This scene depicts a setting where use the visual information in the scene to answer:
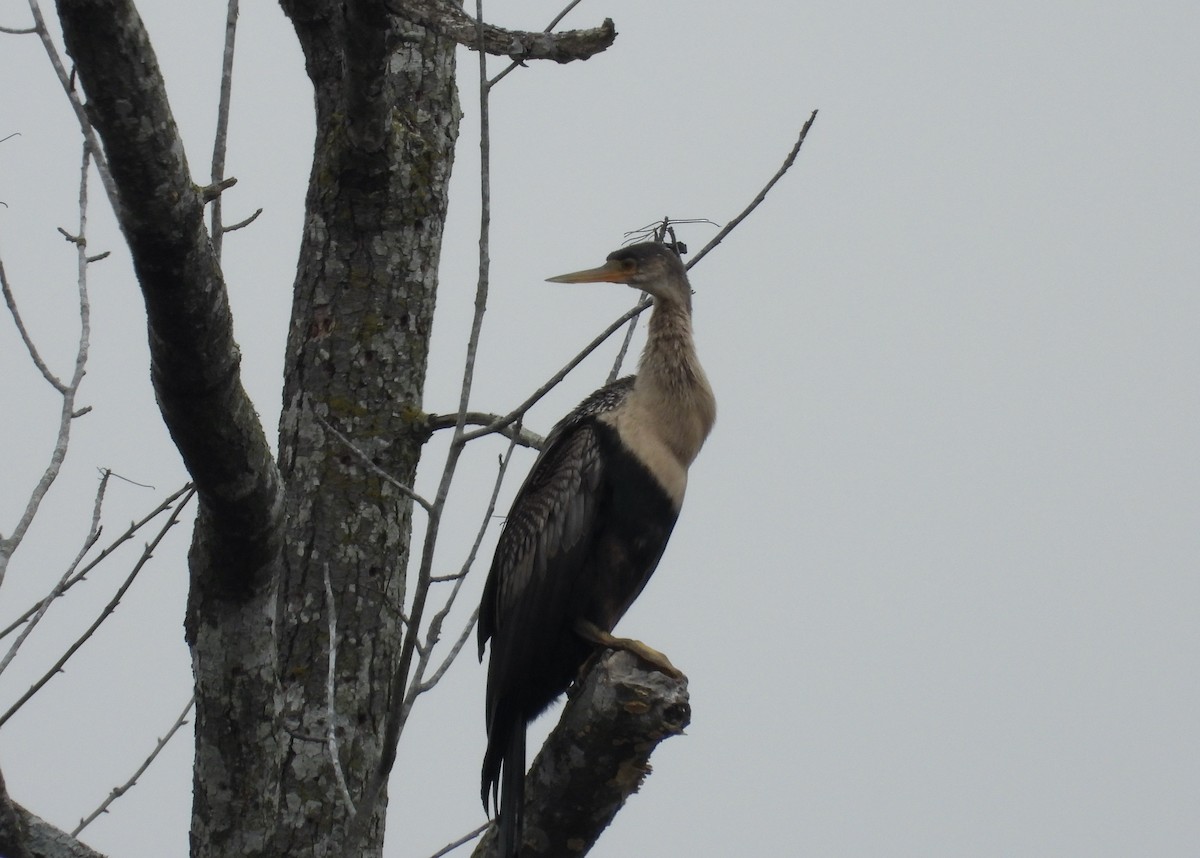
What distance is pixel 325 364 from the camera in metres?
3.62

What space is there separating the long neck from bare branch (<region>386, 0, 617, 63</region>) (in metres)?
1.52

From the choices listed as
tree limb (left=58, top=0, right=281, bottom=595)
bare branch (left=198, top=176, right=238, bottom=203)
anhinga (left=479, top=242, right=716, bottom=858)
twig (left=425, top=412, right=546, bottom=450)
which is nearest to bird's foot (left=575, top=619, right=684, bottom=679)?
anhinga (left=479, top=242, right=716, bottom=858)

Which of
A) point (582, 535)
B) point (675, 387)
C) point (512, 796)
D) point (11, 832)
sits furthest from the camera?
point (675, 387)

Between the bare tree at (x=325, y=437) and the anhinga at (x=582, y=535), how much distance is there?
344mm

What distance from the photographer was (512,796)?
324 cm

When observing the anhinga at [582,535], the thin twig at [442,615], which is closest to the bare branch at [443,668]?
the thin twig at [442,615]

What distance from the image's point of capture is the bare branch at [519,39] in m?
2.90

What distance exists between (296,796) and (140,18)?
202cm

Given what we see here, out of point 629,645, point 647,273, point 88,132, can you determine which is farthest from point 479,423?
point 88,132

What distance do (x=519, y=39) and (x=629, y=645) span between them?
1.64 meters

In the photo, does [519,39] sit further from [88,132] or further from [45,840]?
[45,840]

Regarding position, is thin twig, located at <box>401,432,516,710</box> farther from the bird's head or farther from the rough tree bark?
the bird's head

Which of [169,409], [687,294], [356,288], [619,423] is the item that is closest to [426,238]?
[356,288]

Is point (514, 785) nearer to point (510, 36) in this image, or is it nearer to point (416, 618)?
point (416, 618)
